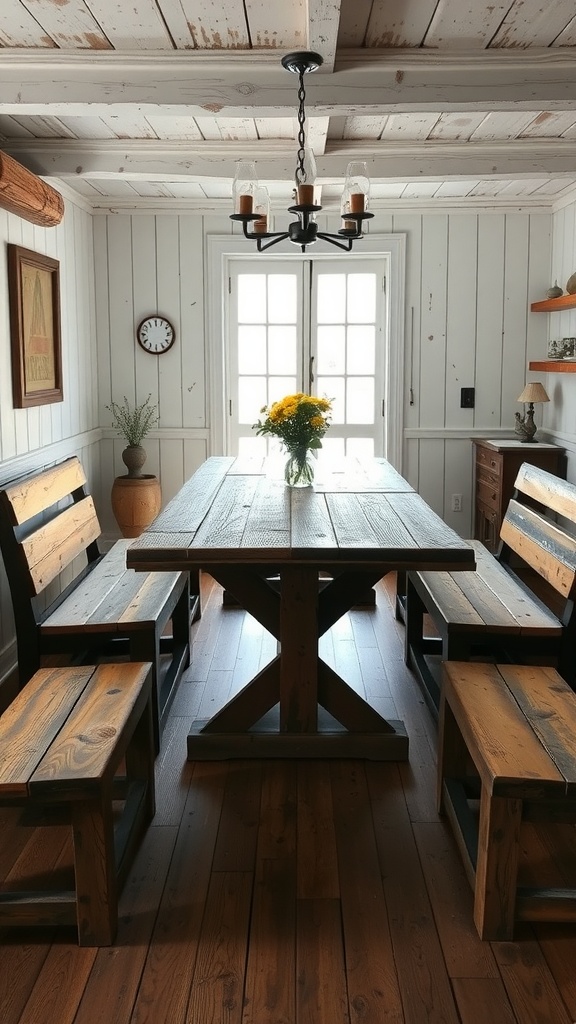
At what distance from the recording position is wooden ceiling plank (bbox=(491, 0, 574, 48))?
257 centimetres

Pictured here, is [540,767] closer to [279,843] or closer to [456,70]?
[279,843]

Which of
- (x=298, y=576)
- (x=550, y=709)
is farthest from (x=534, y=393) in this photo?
(x=550, y=709)

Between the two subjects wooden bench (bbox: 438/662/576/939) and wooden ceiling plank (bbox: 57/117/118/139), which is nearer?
wooden bench (bbox: 438/662/576/939)

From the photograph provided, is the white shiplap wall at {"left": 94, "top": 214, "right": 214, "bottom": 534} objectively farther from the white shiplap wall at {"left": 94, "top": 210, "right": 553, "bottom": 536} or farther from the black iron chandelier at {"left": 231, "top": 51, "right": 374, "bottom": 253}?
the black iron chandelier at {"left": 231, "top": 51, "right": 374, "bottom": 253}

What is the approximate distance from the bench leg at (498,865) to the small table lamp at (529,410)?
3694mm

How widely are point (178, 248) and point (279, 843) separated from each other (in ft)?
13.8

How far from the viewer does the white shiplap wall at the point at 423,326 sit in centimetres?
555

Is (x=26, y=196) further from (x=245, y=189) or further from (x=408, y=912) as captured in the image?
(x=408, y=912)

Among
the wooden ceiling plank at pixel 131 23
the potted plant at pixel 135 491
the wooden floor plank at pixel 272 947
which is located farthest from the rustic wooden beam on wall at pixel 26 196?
the wooden floor plank at pixel 272 947

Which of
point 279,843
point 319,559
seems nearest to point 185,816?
point 279,843

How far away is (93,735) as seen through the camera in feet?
6.79

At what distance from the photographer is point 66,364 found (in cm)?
494

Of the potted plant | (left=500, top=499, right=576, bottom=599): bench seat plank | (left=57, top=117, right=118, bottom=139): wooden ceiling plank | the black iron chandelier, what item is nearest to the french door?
the potted plant

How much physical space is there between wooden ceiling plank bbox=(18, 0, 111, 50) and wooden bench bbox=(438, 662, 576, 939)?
7.44 feet
